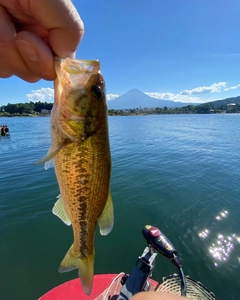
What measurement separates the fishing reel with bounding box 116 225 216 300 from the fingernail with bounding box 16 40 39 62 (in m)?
3.41

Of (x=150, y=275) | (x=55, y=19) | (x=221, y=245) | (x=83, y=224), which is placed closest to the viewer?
(x=55, y=19)

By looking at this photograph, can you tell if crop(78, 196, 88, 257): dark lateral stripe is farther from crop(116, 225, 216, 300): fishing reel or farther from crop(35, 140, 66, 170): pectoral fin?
crop(116, 225, 216, 300): fishing reel

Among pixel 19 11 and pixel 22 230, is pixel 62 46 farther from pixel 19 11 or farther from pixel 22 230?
pixel 22 230

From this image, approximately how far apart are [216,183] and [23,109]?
11346cm

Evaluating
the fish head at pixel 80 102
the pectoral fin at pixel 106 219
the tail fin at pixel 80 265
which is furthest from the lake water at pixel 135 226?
the fish head at pixel 80 102

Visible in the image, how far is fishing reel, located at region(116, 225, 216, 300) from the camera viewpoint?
3412 mm

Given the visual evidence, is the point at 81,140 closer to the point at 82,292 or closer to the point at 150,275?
the point at 150,275

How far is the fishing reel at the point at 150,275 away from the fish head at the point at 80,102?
8.95 feet

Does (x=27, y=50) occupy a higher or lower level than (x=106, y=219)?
higher

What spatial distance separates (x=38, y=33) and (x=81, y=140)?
3.35 ft

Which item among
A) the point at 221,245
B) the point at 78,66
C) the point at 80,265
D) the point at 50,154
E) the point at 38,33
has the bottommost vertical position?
the point at 221,245

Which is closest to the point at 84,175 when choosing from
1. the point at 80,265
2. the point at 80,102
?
the point at 80,102

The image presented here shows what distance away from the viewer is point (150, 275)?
376 centimetres

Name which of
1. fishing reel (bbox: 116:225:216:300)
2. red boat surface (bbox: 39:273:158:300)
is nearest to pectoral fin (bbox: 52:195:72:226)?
fishing reel (bbox: 116:225:216:300)
